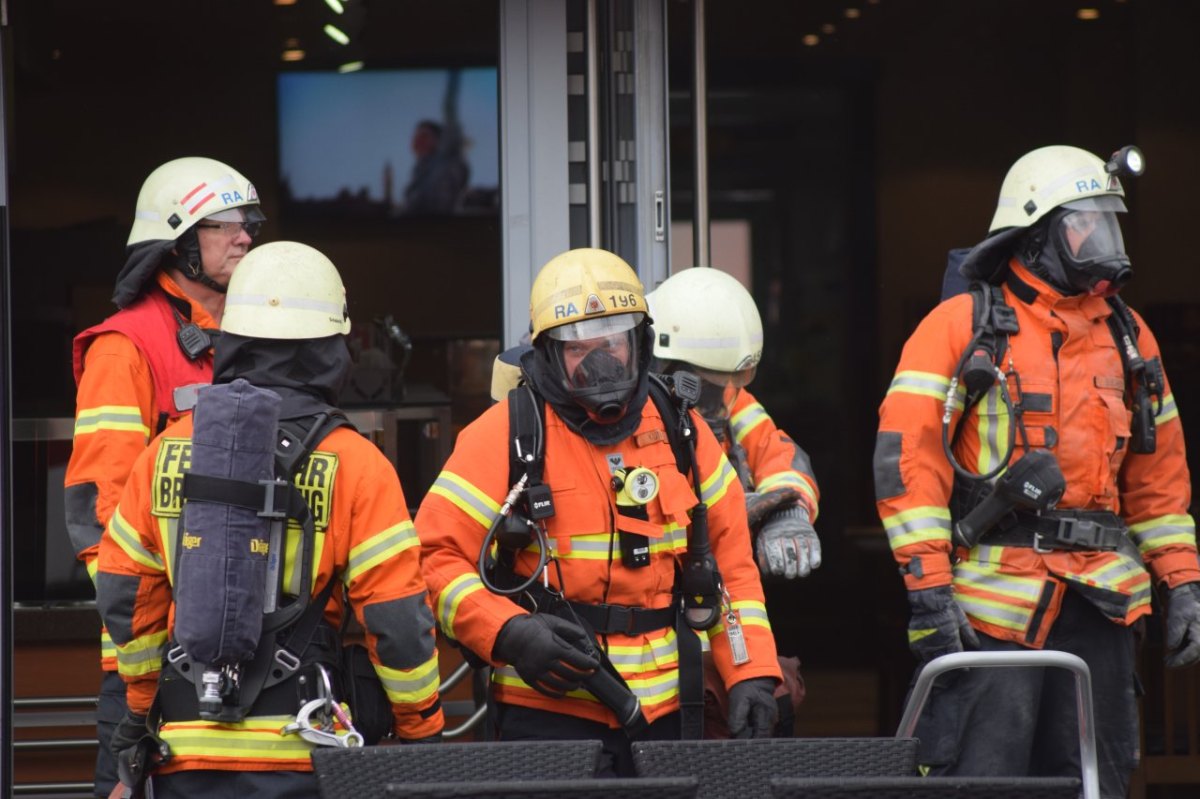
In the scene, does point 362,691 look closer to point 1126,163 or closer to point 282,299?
point 282,299

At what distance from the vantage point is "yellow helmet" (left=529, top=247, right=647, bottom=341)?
3.31 meters

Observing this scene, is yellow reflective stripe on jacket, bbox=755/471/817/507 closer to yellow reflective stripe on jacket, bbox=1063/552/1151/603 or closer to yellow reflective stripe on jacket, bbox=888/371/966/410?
yellow reflective stripe on jacket, bbox=888/371/966/410

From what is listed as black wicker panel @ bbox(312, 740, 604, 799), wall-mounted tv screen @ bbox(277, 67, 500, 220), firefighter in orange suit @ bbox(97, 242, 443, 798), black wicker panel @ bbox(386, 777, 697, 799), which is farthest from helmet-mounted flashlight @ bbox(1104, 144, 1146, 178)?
wall-mounted tv screen @ bbox(277, 67, 500, 220)

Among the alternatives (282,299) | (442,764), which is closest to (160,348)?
(282,299)

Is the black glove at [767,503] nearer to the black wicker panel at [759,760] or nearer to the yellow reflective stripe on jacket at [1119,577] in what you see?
the yellow reflective stripe on jacket at [1119,577]

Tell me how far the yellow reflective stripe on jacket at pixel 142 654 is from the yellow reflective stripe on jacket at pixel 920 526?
1860 millimetres

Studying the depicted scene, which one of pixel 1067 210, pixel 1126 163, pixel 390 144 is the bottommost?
pixel 1067 210

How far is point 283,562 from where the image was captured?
114 inches

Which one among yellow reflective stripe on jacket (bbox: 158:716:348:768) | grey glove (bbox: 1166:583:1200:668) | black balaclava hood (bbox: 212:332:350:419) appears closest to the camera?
yellow reflective stripe on jacket (bbox: 158:716:348:768)

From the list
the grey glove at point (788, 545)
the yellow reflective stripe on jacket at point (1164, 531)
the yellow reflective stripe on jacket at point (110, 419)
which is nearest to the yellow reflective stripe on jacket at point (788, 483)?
the grey glove at point (788, 545)

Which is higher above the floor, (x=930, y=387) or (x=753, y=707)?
(x=930, y=387)

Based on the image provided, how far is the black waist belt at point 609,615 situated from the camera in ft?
10.8

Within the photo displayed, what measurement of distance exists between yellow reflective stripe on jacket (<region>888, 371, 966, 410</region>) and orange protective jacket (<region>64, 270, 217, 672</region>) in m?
1.79

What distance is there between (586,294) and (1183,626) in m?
2.01
